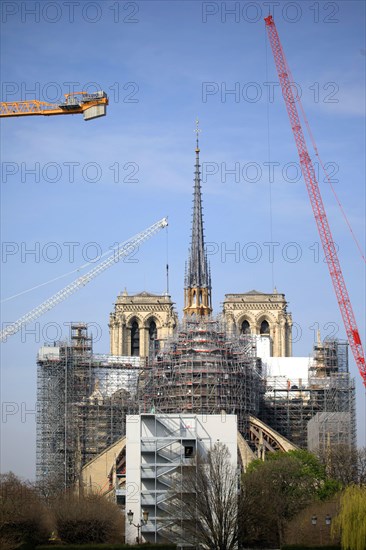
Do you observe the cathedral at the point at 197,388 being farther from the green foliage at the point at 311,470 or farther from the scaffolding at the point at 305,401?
the green foliage at the point at 311,470

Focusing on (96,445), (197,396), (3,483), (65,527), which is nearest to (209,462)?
(65,527)

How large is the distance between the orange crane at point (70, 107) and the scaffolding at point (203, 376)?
142 feet

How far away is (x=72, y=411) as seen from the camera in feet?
574

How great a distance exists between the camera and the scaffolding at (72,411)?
6791 inches

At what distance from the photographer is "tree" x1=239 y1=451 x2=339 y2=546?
108000mm

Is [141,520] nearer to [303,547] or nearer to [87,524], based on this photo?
[87,524]

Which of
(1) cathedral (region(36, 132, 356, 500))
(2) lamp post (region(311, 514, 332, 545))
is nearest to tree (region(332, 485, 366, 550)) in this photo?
(2) lamp post (region(311, 514, 332, 545))

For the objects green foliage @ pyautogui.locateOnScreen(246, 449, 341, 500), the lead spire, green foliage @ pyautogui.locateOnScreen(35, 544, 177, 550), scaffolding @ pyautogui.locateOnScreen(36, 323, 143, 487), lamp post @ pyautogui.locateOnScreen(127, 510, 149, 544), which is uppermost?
the lead spire

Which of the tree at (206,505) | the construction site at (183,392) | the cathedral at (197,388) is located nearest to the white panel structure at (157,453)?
the tree at (206,505)

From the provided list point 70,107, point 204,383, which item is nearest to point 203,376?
point 204,383

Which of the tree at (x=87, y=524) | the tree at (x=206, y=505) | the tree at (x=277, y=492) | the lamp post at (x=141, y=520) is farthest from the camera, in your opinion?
the tree at (x=87, y=524)

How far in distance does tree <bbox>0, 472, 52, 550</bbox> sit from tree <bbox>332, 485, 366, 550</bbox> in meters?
22.2

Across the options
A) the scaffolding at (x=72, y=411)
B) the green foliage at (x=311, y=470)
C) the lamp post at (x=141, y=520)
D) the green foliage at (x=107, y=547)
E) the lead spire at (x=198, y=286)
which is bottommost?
the green foliage at (x=107, y=547)

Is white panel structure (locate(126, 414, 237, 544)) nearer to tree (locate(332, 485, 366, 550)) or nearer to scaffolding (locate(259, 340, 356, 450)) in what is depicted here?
tree (locate(332, 485, 366, 550))
